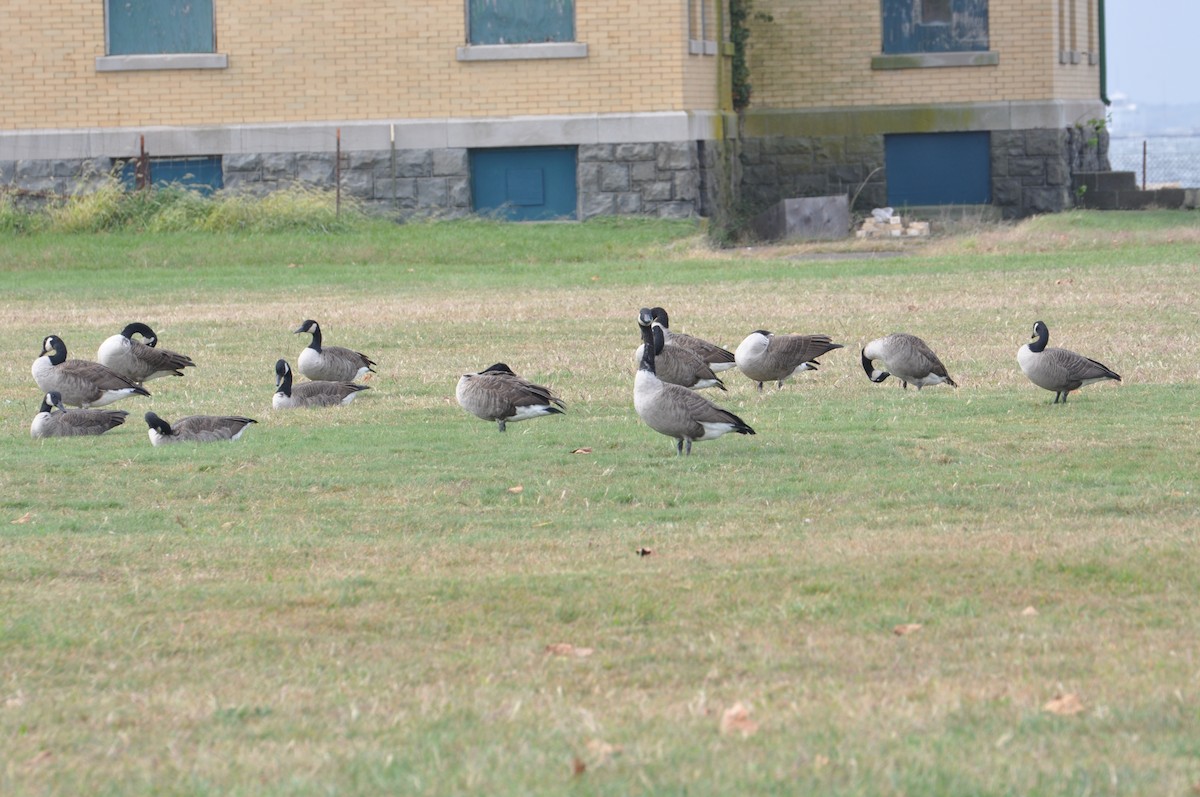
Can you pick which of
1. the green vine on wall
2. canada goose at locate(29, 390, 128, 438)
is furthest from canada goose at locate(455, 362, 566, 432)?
the green vine on wall

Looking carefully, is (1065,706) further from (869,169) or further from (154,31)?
(869,169)

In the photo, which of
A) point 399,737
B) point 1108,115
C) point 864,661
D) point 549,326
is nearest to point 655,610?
point 864,661

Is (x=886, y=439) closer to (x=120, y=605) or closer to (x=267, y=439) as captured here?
(x=267, y=439)

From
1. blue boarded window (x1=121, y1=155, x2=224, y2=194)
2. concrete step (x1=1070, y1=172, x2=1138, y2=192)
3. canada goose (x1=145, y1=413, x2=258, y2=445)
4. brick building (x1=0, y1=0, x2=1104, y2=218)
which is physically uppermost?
brick building (x1=0, y1=0, x2=1104, y2=218)

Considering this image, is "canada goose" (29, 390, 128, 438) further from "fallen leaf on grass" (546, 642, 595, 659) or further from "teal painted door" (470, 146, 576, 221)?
"teal painted door" (470, 146, 576, 221)

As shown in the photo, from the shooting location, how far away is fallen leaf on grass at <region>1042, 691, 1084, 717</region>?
6215 mm

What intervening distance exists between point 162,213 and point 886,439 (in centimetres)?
2111

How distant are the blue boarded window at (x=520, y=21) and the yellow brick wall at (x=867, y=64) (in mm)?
6052

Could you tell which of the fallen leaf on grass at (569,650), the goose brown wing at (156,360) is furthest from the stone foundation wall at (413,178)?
the fallen leaf on grass at (569,650)

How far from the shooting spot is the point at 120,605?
828cm

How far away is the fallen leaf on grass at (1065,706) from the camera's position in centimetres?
621

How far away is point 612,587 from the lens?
8.35 meters

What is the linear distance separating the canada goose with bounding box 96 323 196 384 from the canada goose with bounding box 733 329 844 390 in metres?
5.47

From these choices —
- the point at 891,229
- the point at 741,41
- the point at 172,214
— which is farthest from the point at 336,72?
the point at 891,229
